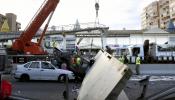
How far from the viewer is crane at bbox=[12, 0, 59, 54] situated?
3300cm

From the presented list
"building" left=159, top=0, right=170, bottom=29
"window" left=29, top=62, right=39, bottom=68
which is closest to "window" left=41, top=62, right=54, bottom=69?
"window" left=29, top=62, right=39, bottom=68

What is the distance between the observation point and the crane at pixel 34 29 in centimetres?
3300

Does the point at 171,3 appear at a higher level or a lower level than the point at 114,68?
higher

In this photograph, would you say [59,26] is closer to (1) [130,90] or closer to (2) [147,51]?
(2) [147,51]

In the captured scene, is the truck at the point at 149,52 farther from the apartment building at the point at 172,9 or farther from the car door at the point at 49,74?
the apartment building at the point at 172,9

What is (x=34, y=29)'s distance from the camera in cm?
3462

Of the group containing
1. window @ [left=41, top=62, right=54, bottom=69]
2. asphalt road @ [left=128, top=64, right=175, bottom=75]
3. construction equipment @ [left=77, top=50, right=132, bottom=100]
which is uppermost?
construction equipment @ [left=77, top=50, right=132, bottom=100]

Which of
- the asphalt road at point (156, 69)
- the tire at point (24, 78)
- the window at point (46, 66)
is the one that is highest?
the window at point (46, 66)

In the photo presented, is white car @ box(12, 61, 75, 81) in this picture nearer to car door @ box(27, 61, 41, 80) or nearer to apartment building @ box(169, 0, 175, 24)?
car door @ box(27, 61, 41, 80)

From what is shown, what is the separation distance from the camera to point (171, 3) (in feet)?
507

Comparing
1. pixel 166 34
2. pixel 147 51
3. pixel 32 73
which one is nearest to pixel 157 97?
pixel 32 73

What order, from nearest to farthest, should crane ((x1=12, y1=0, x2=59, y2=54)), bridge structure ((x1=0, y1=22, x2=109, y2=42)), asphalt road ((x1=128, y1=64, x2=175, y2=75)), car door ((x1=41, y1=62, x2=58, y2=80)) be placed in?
car door ((x1=41, y1=62, x2=58, y2=80))
crane ((x1=12, y1=0, x2=59, y2=54))
asphalt road ((x1=128, y1=64, x2=175, y2=75))
bridge structure ((x1=0, y1=22, x2=109, y2=42))

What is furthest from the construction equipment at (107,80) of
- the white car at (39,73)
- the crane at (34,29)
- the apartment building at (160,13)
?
the apartment building at (160,13)

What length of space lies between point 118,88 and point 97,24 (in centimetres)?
6009
